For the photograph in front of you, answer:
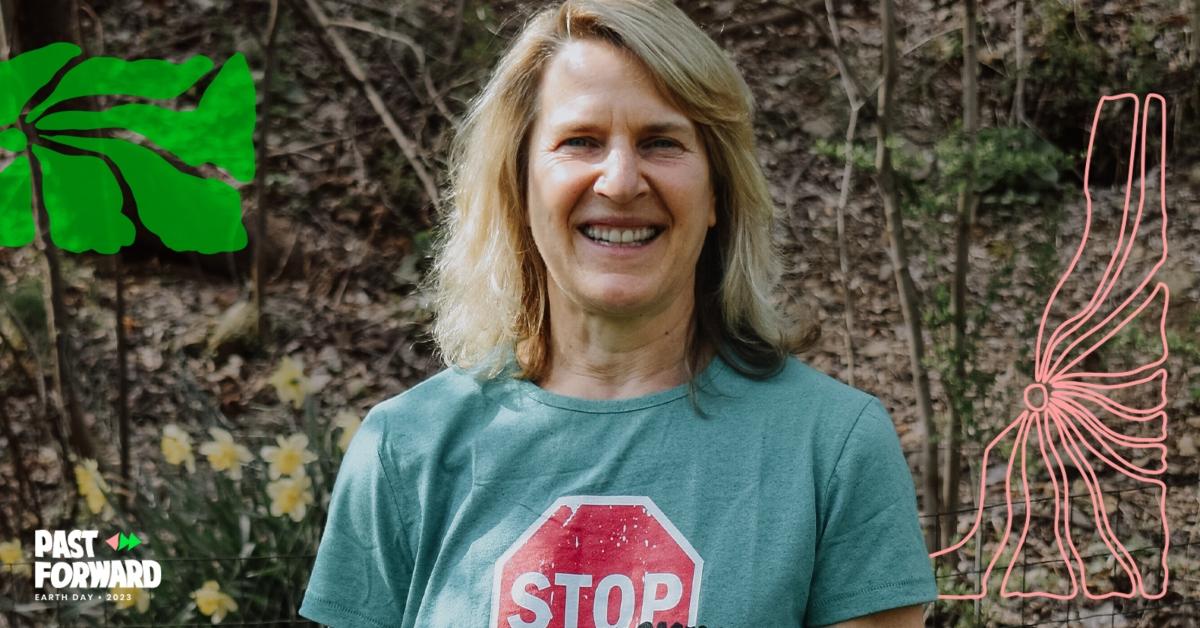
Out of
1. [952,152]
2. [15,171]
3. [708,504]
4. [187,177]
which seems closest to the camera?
[708,504]

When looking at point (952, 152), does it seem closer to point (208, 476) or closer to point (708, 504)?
point (708, 504)

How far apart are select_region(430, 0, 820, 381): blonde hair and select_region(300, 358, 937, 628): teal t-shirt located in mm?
72

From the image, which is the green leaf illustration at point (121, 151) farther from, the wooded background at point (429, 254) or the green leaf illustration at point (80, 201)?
the wooded background at point (429, 254)

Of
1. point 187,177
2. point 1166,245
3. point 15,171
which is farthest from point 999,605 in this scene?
point 15,171

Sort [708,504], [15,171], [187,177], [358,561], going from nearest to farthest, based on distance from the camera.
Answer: [708,504] < [358,561] < [15,171] < [187,177]

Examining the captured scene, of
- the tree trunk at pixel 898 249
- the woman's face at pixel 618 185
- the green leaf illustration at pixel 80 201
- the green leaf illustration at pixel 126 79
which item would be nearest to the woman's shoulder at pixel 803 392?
the woman's face at pixel 618 185

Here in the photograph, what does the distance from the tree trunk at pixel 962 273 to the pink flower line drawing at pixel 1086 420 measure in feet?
0.22

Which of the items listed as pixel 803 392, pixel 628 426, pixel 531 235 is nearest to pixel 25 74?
pixel 531 235

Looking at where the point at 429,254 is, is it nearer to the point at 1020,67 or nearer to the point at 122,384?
the point at 122,384

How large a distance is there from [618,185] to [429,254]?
1115mm

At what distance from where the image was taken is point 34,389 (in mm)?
3033

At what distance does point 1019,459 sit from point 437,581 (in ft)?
5.72

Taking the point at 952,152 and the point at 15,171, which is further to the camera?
the point at 15,171

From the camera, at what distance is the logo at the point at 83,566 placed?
2.62 metres
